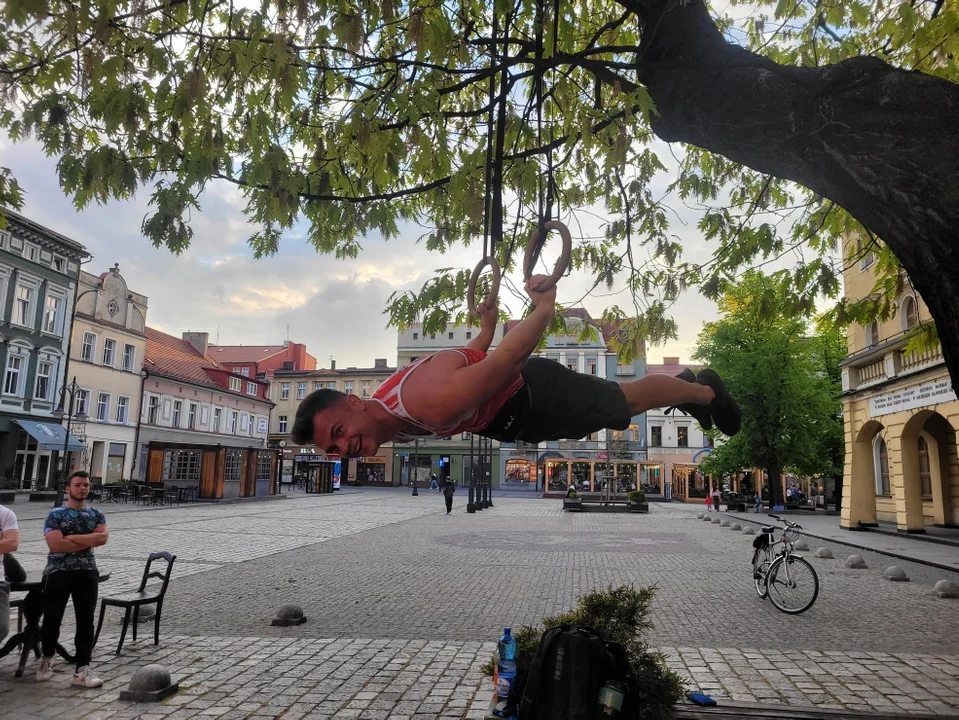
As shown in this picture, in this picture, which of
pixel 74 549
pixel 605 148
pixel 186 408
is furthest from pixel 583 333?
pixel 186 408

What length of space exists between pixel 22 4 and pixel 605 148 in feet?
12.6

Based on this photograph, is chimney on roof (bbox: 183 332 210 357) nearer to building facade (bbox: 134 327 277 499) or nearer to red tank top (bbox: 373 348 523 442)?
building facade (bbox: 134 327 277 499)

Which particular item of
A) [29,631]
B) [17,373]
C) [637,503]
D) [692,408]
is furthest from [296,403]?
[692,408]

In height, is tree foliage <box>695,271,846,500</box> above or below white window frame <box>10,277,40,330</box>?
below

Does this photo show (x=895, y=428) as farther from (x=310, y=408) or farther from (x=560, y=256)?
(x=310, y=408)

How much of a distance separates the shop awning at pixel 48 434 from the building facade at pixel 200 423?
3529 millimetres

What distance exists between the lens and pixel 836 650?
8.15 metres

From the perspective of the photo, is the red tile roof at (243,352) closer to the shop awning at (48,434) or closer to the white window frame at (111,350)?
the white window frame at (111,350)

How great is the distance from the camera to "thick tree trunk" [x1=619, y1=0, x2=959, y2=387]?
298 cm

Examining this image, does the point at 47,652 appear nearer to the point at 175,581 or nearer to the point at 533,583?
the point at 175,581

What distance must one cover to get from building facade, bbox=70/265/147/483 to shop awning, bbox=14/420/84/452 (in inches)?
90.8

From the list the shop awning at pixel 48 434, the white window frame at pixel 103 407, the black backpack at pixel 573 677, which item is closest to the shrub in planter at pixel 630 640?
the black backpack at pixel 573 677

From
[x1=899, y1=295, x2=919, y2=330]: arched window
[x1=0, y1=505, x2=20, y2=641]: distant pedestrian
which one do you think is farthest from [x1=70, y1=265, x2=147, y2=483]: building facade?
[x1=899, y1=295, x2=919, y2=330]: arched window

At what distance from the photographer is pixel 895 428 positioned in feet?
69.8
